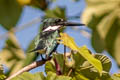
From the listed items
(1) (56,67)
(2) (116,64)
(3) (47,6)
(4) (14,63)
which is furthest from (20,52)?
(1) (56,67)

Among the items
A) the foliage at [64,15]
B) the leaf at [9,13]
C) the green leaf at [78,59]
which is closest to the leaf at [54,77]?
Result: the green leaf at [78,59]

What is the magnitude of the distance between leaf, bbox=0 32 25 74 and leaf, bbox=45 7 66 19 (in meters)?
0.37

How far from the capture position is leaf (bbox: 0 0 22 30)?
9.23 ft

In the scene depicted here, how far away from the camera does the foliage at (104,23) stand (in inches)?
117

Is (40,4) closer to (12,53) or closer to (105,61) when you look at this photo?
(12,53)

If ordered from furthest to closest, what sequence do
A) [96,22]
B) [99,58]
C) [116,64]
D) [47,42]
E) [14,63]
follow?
1. [14,63]
2. [96,22]
3. [116,64]
4. [47,42]
5. [99,58]

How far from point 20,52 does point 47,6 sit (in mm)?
449

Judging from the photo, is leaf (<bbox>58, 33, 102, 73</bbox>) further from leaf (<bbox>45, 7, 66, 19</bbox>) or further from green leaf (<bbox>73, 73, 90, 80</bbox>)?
leaf (<bbox>45, 7, 66, 19</bbox>)

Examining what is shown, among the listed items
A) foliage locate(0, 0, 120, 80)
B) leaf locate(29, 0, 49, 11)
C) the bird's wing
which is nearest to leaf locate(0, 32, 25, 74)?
foliage locate(0, 0, 120, 80)

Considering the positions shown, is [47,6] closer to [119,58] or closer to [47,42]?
[119,58]

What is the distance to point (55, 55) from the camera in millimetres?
1529

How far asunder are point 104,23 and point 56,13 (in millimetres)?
346

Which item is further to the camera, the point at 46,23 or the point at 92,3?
the point at 92,3

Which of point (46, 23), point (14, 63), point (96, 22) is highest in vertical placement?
point (46, 23)
